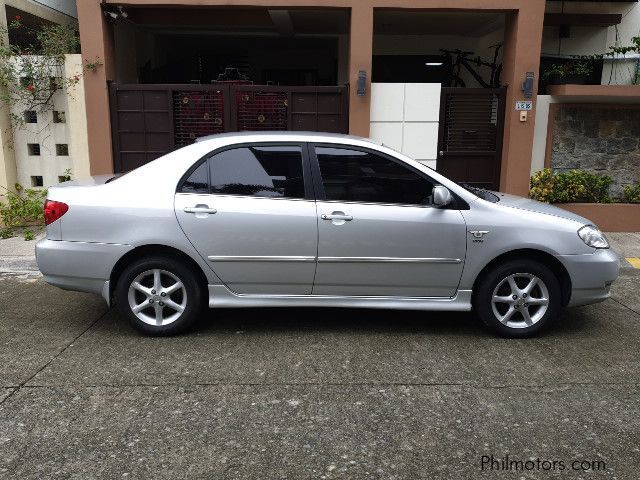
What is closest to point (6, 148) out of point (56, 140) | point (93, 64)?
point (56, 140)

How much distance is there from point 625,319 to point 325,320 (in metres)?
2.79

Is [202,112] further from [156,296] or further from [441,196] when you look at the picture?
[441,196]

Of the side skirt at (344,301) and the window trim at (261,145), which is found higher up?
the window trim at (261,145)

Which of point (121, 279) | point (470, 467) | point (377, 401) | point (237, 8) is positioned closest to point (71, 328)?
point (121, 279)

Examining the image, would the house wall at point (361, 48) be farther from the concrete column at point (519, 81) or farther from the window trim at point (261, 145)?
the window trim at point (261, 145)

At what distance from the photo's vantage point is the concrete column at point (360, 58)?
8.55 m

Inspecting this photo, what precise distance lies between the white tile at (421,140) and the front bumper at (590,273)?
4287mm

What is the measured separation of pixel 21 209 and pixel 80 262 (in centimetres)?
444

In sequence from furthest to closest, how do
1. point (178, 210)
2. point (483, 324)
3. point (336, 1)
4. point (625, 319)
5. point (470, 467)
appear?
point (336, 1) → point (625, 319) → point (483, 324) → point (178, 210) → point (470, 467)

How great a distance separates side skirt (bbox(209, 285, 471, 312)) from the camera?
494 centimetres

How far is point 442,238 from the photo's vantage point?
4.82m

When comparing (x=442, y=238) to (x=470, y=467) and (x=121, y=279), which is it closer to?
(x=470, y=467)

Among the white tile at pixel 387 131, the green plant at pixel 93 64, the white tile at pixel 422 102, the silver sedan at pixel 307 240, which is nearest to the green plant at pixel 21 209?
the green plant at pixel 93 64

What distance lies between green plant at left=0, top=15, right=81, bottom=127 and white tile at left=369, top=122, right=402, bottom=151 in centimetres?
431
